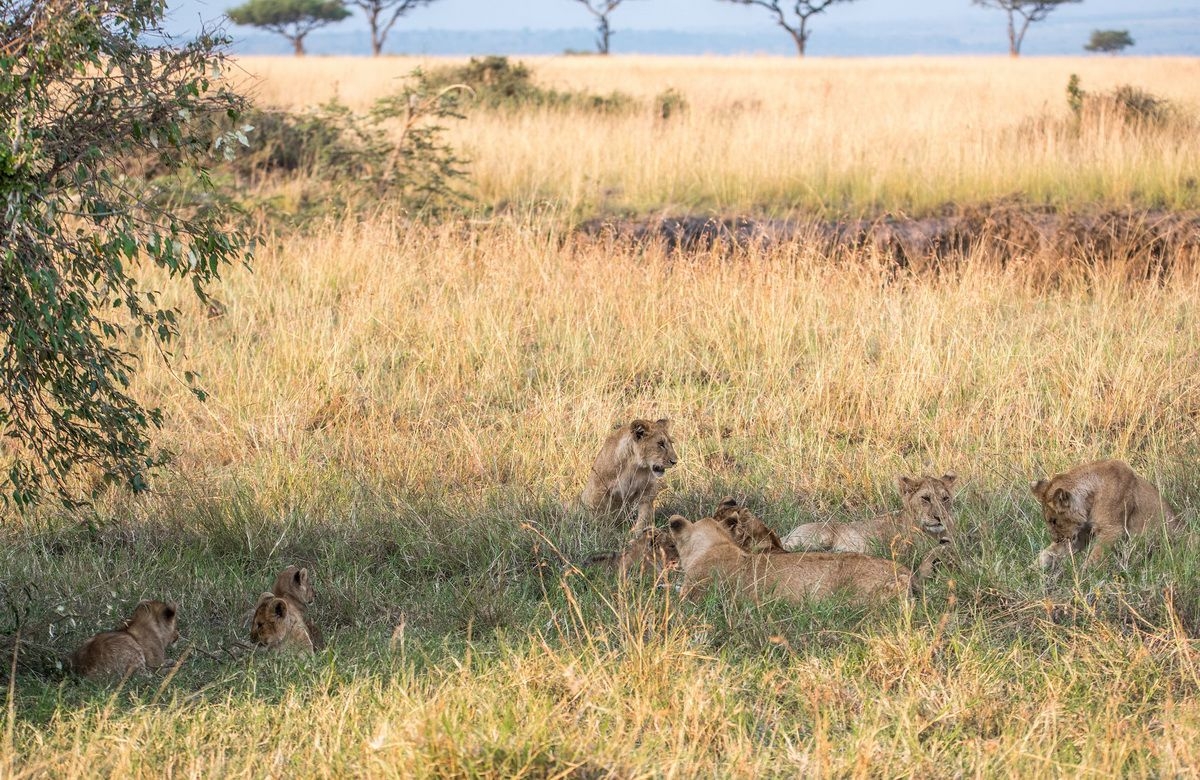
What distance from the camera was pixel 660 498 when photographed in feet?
22.5

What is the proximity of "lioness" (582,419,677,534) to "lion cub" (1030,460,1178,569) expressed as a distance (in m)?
1.75

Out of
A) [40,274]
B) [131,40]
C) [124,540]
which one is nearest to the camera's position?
[40,274]

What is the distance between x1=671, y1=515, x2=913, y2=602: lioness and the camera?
17.1 feet

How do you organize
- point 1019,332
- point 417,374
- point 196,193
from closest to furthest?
point 417,374 → point 1019,332 → point 196,193

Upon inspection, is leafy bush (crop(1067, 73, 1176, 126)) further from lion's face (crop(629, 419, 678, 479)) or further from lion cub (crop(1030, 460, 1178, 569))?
lion's face (crop(629, 419, 678, 479))

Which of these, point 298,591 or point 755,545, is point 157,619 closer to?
point 298,591

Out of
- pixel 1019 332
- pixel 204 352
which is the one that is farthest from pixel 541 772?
pixel 1019 332

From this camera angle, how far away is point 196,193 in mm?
13070

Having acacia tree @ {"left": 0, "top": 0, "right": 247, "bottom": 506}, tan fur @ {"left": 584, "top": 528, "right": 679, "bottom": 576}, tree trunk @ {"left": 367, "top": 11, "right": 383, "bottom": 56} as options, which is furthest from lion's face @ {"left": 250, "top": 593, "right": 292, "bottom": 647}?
tree trunk @ {"left": 367, "top": 11, "right": 383, "bottom": 56}

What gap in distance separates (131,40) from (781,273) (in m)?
6.33

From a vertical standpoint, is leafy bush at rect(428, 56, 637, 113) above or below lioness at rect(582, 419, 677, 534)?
above

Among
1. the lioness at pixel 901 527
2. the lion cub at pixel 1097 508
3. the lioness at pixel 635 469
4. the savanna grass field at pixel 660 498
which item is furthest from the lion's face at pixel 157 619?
the lion cub at pixel 1097 508

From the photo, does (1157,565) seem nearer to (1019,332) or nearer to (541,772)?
(541,772)

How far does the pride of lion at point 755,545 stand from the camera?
490 cm
